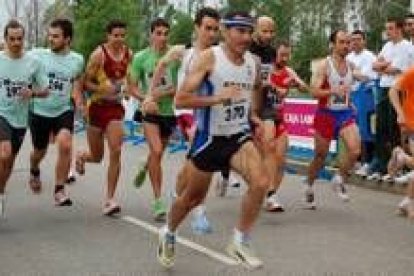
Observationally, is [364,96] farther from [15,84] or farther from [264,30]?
[15,84]

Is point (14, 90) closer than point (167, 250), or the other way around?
point (167, 250)

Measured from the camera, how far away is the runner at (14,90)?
9078mm

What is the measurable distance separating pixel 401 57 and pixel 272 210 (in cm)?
297

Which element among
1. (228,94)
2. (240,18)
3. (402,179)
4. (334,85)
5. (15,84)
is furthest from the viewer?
(402,179)

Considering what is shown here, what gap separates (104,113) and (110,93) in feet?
0.71

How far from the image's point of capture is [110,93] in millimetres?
10148

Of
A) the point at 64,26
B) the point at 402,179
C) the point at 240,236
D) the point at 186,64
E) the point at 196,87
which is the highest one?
→ the point at 64,26

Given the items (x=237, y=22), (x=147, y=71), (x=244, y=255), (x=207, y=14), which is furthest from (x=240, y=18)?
(x=147, y=71)

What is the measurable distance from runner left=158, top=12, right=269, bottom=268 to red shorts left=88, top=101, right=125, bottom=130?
288 centimetres

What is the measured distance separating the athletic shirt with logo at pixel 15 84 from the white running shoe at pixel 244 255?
2.79m

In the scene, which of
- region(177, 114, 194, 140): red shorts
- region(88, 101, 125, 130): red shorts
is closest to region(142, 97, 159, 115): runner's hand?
region(177, 114, 194, 140): red shorts

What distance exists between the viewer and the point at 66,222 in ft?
31.9

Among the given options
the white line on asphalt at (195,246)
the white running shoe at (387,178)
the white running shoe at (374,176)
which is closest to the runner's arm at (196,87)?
the white line on asphalt at (195,246)

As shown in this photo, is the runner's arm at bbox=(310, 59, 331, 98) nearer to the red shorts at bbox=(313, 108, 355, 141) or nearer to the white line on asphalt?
the red shorts at bbox=(313, 108, 355, 141)
